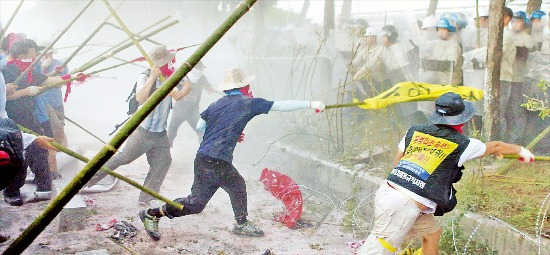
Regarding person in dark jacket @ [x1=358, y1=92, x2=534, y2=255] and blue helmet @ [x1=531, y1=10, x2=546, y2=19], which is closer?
person in dark jacket @ [x1=358, y1=92, x2=534, y2=255]

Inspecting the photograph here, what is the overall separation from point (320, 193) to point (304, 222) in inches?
36.6

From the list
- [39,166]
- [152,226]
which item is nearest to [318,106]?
[152,226]

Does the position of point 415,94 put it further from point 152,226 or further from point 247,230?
point 152,226

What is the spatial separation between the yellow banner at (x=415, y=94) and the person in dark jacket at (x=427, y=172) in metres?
0.72

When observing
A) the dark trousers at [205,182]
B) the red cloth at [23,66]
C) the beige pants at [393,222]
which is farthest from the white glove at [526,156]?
the red cloth at [23,66]

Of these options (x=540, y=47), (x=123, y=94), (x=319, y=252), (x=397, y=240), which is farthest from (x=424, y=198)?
(x=123, y=94)

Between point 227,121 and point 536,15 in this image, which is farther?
point 536,15

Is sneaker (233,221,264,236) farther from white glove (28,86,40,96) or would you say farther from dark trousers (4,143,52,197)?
white glove (28,86,40,96)

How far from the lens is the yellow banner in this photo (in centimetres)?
470

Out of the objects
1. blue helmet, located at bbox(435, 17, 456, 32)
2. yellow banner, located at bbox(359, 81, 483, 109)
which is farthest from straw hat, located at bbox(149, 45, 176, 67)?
blue helmet, located at bbox(435, 17, 456, 32)

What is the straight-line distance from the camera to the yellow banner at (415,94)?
4699 millimetres

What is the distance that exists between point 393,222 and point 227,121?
214 cm

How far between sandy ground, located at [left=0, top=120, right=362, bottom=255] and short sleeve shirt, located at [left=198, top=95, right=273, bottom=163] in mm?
984

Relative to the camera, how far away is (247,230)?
5.66 m
